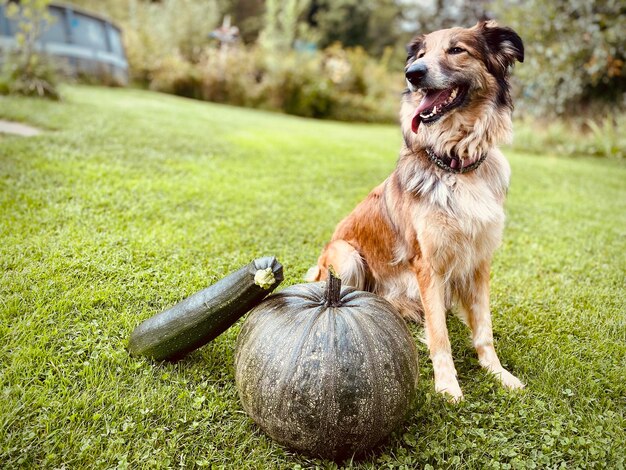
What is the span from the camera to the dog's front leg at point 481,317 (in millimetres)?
2834

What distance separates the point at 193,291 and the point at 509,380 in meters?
2.16

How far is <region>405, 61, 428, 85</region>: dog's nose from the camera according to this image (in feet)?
8.71

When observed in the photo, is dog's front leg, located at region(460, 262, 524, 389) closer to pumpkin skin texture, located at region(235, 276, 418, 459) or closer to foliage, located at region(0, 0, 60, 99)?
pumpkin skin texture, located at region(235, 276, 418, 459)

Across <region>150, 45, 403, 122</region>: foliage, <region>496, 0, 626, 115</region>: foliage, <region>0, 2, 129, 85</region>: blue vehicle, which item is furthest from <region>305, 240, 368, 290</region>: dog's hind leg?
<region>150, 45, 403, 122</region>: foliage

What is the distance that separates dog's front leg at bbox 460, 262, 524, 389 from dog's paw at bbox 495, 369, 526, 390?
1.6 inches

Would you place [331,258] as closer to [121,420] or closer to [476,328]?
[476,328]

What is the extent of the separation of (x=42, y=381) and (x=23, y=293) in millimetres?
848

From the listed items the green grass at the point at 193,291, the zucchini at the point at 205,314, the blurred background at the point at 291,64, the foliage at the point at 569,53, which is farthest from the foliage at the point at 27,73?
the foliage at the point at 569,53

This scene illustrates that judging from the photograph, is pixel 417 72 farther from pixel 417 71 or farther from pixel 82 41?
pixel 82 41

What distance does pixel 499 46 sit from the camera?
2863 mm

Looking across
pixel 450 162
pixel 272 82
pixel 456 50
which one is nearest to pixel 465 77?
pixel 456 50

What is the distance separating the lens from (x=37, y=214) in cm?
399

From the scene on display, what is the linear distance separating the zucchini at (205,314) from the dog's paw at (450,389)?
112 cm

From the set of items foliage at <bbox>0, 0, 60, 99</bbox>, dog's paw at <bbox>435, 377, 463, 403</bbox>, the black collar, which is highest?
foliage at <bbox>0, 0, 60, 99</bbox>
